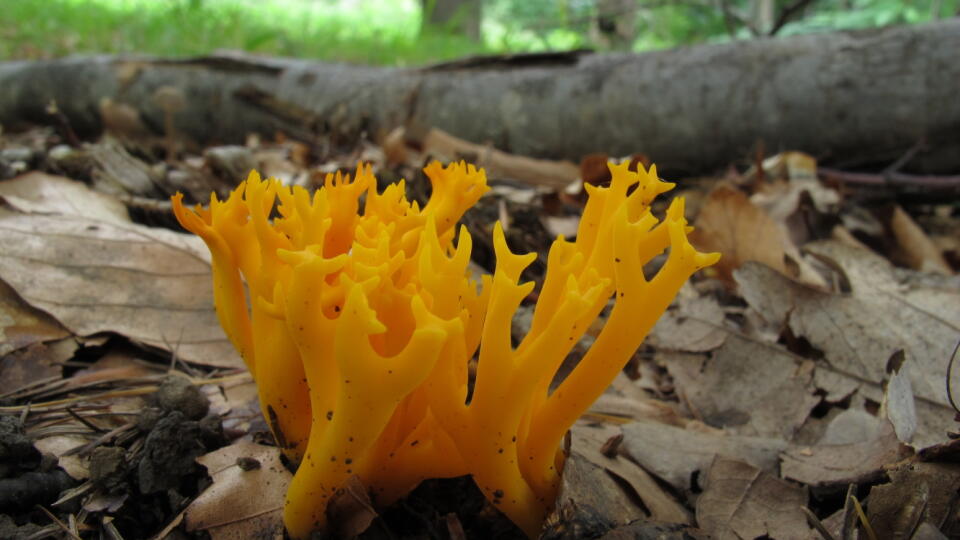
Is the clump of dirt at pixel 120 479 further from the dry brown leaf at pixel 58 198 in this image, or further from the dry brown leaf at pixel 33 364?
the dry brown leaf at pixel 58 198

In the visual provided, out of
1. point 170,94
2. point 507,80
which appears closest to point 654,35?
point 507,80

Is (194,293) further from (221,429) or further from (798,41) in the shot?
(798,41)

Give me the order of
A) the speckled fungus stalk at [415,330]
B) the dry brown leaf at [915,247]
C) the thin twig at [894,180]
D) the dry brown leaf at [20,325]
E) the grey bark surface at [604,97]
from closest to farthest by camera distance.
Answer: the speckled fungus stalk at [415,330]
the dry brown leaf at [20,325]
the dry brown leaf at [915,247]
the thin twig at [894,180]
the grey bark surface at [604,97]

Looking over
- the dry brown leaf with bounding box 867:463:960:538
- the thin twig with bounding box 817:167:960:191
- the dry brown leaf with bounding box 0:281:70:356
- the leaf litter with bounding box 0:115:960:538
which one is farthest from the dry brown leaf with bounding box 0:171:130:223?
the thin twig with bounding box 817:167:960:191

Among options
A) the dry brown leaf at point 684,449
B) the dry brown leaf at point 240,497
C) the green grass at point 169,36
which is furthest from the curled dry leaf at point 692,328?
the green grass at point 169,36

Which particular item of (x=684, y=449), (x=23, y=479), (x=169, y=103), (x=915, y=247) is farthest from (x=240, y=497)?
(x=169, y=103)

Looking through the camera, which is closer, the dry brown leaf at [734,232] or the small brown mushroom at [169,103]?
the dry brown leaf at [734,232]
